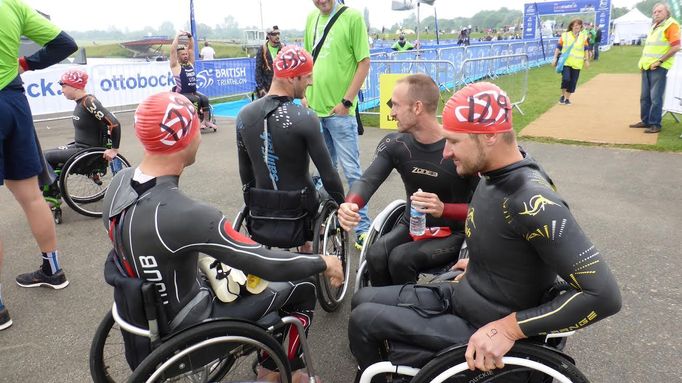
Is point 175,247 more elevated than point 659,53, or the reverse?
point 659,53

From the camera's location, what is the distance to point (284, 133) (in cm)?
292

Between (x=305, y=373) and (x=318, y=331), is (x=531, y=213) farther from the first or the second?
(x=318, y=331)

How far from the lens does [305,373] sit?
8.18ft

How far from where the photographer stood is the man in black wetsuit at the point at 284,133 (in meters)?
2.93

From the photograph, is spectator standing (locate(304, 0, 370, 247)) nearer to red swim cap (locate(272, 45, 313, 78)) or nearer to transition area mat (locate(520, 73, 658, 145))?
red swim cap (locate(272, 45, 313, 78))

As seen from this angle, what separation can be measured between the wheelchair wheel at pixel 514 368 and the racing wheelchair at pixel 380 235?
0.92 metres

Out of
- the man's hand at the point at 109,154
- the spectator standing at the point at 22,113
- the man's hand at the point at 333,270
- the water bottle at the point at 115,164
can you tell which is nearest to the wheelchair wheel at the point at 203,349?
the man's hand at the point at 333,270

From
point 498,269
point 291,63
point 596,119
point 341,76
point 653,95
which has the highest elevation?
point 291,63

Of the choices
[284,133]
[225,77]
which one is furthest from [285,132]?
[225,77]

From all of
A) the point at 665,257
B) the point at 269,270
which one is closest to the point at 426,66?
the point at 665,257

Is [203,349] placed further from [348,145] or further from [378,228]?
[348,145]

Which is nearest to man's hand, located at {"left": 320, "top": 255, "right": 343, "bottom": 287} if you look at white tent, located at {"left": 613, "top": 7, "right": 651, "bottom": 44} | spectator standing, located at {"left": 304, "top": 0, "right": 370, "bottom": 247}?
spectator standing, located at {"left": 304, "top": 0, "right": 370, "bottom": 247}

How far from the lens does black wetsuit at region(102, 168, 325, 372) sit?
1720 mm

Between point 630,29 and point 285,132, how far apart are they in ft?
172
